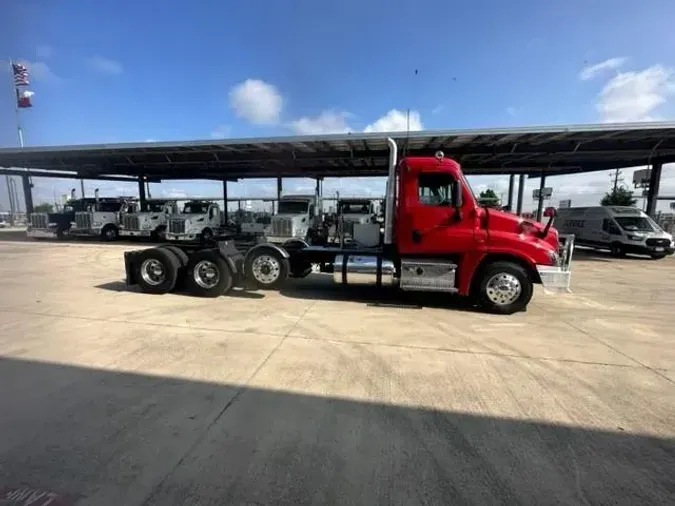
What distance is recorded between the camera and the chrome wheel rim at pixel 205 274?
749 centimetres

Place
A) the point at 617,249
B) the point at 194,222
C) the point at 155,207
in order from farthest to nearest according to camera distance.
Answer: the point at 155,207, the point at 194,222, the point at 617,249

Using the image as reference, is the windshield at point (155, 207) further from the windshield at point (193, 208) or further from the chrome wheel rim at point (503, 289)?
the chrome wheel rim at point (503, 289)

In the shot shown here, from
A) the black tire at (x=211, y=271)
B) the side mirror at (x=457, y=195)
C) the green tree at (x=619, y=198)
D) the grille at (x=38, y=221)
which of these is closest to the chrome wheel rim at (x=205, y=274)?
the black tire at (x=211, y=271)

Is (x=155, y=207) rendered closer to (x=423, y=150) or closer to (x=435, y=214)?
(x=423, y=150)

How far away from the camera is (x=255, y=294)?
307 inches

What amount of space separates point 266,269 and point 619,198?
4416cm

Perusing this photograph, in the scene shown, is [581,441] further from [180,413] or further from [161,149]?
[161,149]

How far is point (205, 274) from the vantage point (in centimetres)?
756

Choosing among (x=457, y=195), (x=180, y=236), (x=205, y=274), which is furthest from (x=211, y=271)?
(x=180, y=236)

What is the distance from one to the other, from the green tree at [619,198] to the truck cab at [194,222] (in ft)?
125

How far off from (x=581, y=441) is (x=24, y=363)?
5.63 meters

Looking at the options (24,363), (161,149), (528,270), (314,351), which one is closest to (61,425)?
(24,363)

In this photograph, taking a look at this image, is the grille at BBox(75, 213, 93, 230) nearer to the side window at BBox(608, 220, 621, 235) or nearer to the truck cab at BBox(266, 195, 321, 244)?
the truck cab at BBox(266, 195, 321, 244)

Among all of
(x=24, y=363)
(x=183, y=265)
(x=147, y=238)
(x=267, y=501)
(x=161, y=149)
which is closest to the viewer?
(x=267, y=501)
